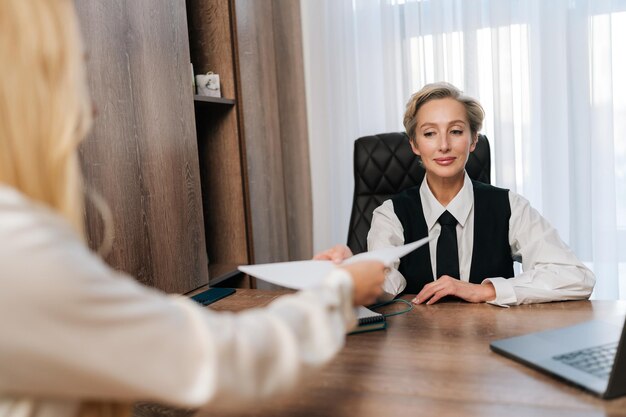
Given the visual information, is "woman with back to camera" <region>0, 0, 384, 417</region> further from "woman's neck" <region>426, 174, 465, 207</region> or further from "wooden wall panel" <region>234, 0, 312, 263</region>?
"wooden wall panel" <region>234, 0, 312, 263</region>

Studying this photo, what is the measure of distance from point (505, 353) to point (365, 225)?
3.51 ft

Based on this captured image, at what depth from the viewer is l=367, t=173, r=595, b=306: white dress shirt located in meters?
1.42

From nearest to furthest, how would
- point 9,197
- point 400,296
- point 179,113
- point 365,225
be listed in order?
point 9,197 → point 400,296 → point 179,113 → point 365,225

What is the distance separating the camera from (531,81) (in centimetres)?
251

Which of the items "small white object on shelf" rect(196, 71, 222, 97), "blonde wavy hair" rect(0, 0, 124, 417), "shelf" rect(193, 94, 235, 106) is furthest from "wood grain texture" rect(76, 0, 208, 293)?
"blonde wavy hair" rect(0, 0, 124, 417)

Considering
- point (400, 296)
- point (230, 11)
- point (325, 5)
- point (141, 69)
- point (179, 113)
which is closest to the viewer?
point (400, 296)

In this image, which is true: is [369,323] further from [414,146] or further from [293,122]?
[293,122]

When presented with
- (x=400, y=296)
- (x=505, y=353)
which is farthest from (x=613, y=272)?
(x=505, y=353)

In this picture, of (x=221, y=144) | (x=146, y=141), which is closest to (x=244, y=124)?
(x=221, y=144)

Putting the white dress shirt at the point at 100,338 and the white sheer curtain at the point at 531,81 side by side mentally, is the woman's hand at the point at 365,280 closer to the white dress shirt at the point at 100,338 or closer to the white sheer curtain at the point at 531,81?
the white dress shirt at the point at 100,338

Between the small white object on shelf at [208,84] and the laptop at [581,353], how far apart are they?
1.53 metres

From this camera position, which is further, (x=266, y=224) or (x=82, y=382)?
(x=266, y=224)

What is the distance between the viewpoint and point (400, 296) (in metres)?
1.57

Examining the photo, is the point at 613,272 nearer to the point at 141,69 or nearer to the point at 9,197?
the point at 141,69
